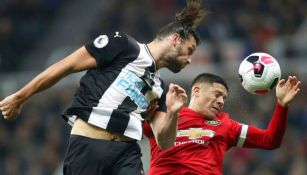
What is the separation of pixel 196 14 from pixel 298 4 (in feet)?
22.7

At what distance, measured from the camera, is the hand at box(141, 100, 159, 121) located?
21.0 feet

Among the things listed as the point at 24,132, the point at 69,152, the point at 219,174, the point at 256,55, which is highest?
the point at 256,55

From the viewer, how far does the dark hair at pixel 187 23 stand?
6441 millimetres

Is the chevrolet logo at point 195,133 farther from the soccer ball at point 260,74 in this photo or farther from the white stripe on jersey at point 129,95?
the white stripe on jersey at point 129,95

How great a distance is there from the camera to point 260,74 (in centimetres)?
677

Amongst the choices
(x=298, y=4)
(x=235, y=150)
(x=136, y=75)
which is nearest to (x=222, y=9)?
(x=298, y=4)

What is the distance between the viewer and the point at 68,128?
12859mm

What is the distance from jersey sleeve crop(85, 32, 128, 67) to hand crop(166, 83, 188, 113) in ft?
1.57

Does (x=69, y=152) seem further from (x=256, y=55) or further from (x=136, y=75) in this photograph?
(x=256, y=55)

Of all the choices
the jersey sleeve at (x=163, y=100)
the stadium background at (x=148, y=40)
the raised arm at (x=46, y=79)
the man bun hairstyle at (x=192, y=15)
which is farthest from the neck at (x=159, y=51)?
the stadium background at (x=148, y=40)

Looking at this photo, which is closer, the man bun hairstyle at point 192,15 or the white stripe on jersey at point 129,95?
the white stripe on jersey at point 129,95

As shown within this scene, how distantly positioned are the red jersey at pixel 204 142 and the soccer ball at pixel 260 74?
22 cm

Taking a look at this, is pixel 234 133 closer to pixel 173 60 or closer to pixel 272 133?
pixel 272 133

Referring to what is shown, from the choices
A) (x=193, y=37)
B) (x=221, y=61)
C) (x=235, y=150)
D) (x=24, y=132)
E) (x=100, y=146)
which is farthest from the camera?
(x=24, y=132)
